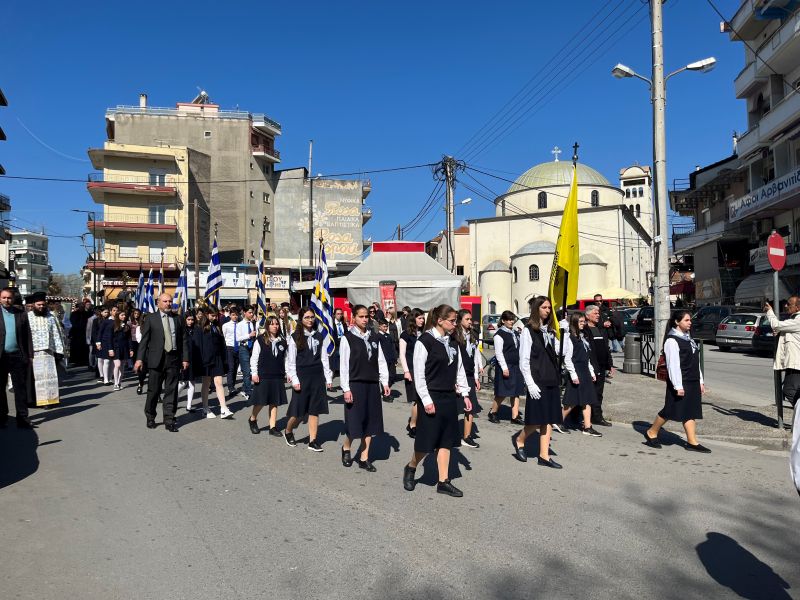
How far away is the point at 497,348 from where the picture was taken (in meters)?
9.01

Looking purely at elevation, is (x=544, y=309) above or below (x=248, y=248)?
below

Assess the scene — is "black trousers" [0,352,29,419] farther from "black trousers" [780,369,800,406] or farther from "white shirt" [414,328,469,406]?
"black trousers" [780,369,800,406]

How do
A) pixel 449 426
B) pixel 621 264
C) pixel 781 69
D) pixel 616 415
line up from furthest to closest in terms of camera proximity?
pixel 621 264, pixel 781 69, pixel 616 415, pixel 449 426

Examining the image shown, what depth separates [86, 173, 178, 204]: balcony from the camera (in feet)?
151

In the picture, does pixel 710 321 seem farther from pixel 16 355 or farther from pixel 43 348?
pixel 16 355

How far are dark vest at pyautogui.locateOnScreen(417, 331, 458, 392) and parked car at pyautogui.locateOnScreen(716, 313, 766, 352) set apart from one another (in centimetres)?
1982

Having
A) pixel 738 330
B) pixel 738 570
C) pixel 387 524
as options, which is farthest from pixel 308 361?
pixel 738 330

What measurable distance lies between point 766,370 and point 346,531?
15783mm

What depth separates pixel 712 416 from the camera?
9547 mm

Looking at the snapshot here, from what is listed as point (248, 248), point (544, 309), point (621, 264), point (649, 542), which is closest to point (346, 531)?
point (649, 542)

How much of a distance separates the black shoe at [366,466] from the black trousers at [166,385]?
11.9 ft

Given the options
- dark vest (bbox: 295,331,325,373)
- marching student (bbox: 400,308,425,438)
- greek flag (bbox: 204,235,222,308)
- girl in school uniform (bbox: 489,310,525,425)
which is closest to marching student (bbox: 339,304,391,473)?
dark vest (bbox: 295,331,325,373)

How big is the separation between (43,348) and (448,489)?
8248 millimetres

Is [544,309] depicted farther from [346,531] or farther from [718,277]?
[718,277]
